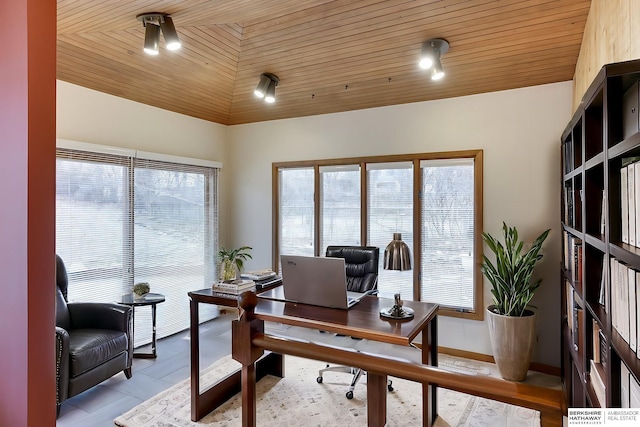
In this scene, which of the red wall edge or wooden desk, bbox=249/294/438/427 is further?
wooden desk, bbox=249/294/438/427

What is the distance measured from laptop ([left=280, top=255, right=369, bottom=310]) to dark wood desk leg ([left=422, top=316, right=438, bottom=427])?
0.49 meters

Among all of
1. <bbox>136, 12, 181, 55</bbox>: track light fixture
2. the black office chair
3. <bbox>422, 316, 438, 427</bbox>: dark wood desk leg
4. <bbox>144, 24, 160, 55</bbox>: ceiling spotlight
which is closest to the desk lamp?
<bbox>422, 316, 438, 427</bbox>: dark wood desk leg

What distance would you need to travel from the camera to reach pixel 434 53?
115 inches

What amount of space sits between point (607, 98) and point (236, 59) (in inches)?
126

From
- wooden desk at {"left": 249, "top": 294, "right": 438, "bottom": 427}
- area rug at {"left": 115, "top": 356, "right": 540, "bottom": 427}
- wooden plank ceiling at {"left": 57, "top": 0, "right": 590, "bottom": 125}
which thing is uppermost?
wooden plank ceiling at {"left": 57, "top": 0, "right": 590, "bottom": 125}

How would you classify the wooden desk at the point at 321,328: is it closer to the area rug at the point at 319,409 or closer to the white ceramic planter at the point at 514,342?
the area rug at the point at 319,409

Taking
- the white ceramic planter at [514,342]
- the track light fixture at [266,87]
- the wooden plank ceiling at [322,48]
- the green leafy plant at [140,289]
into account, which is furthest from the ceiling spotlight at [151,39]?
the white ceramic planter at [514,342]

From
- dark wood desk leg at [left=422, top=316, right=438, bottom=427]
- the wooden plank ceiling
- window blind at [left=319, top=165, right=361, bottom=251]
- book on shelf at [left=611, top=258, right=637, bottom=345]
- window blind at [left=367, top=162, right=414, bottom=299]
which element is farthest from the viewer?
window blind at [left=319, top=165, right=361, bottom=251]

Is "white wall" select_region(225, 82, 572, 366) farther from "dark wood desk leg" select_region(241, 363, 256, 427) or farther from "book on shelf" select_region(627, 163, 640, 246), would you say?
"dark wood desk leg" select_region(241, 363, 256, 427)

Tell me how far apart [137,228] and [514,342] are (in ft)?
12.5

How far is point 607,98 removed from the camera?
51.4 inches

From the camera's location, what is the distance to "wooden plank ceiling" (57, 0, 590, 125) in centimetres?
263

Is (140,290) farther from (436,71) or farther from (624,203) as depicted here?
(624,203)

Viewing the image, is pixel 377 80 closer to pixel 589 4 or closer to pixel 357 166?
pixel 357 166
